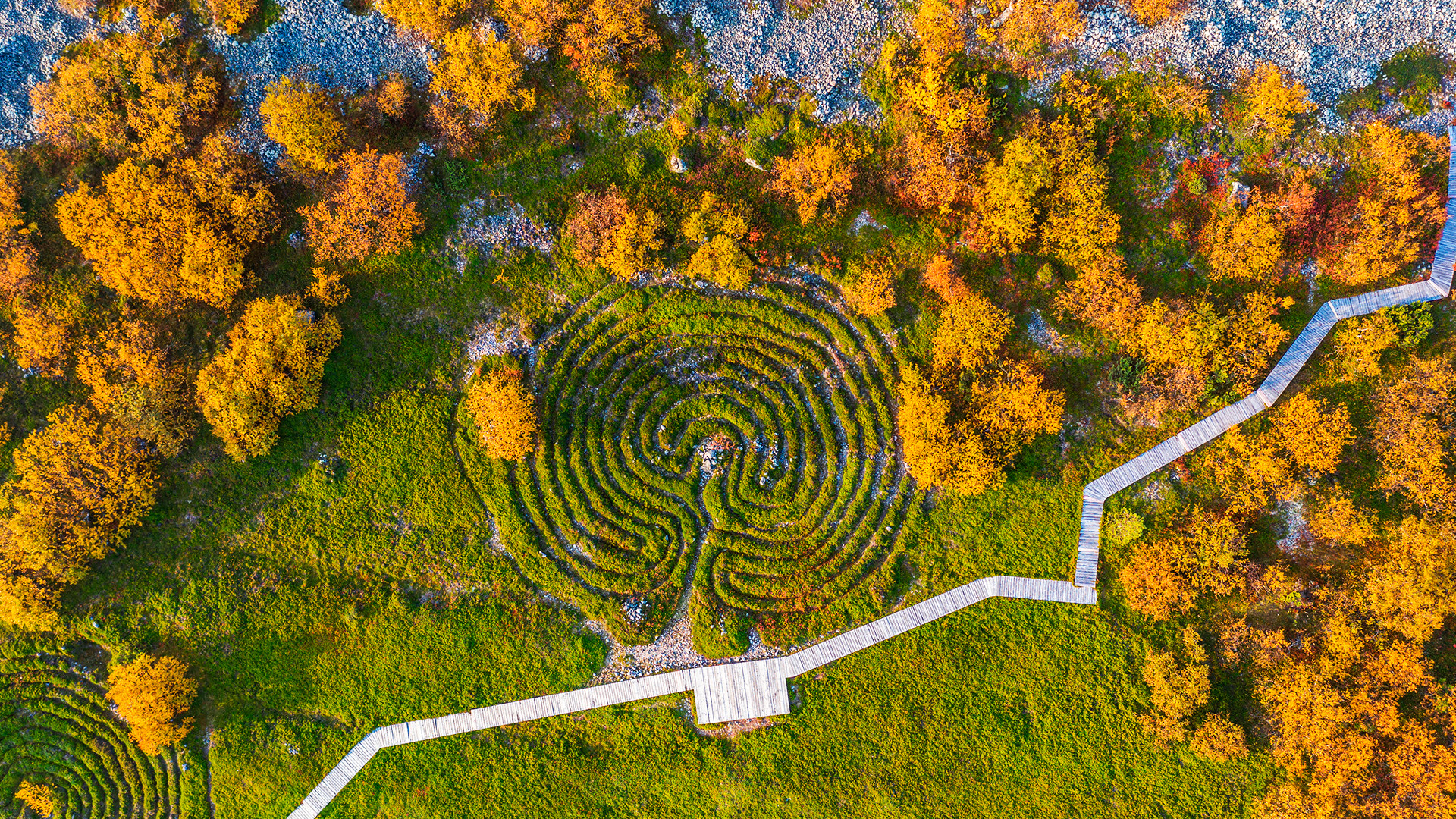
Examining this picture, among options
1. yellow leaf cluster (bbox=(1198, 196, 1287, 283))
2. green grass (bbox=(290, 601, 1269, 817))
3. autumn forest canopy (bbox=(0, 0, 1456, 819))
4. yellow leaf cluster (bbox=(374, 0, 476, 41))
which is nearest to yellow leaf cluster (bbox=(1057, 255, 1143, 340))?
autumn forest canopy (bbox=(0, 0, 1456, 819))

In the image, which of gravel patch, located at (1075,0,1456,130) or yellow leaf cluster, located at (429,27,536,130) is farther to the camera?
gravel patch, located at (1075,0,1456,130)

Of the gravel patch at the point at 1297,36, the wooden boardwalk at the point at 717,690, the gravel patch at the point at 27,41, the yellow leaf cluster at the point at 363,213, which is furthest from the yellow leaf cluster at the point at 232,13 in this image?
the gravel patch at the point at 1297,36

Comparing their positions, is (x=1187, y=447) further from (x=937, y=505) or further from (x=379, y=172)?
(x=379, y=172)

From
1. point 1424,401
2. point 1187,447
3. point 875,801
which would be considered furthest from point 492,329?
point 1424,401

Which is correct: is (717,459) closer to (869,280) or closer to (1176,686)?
(869,280)

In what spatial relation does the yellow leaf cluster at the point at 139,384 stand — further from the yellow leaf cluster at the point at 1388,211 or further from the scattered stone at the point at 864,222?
the yellow leaf cluster at the point at 1388,211

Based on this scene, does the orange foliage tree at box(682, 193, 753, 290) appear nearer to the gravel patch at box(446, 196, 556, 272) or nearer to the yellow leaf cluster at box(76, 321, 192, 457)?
the gravel patch at box(446, 196, 556, 272)
